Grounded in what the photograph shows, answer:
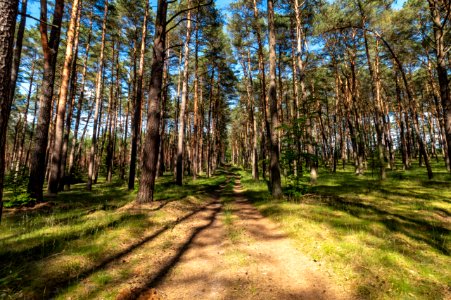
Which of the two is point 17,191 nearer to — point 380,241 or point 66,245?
point 66,245

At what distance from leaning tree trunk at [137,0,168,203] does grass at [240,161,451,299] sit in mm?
4521

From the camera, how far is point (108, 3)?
647 inches

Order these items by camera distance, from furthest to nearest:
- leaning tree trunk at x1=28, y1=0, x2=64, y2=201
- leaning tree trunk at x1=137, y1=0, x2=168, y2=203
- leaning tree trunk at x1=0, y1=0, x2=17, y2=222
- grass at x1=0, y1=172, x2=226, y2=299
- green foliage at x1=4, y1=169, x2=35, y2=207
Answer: leaning tree trunk at x1=28, y1=0, x2=64, y2=201, leaning tree trunk at x1=137, y1=0, x2=168, y2=203, green foliage at x1=4, y1=169, x2=35, y2=207, grass at x1=0, y1=172, x2=226, y2=299, leaning tree trunk at x1=0, y1=0, x2=17, y2=222

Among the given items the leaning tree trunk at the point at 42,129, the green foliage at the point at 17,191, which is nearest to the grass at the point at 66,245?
the green foliage at the point at 17,191

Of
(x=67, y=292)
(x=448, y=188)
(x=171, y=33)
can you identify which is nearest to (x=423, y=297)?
(x=67, y=292)

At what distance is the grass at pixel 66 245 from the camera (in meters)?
3.41

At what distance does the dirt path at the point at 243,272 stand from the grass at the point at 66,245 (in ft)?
2.74

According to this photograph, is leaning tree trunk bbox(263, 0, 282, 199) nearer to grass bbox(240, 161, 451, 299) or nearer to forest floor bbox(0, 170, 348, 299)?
grass bbox(240, 161, 451, 299)

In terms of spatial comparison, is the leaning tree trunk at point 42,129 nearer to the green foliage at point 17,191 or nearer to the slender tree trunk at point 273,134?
the green foliage at point 17,191

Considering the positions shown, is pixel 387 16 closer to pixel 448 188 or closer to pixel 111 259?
pixel 448 188

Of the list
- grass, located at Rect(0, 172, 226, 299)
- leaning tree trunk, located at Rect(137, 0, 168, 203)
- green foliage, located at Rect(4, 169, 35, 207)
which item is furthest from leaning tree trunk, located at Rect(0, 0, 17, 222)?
green foliage, located at Rect(4, 169, 35, 207)

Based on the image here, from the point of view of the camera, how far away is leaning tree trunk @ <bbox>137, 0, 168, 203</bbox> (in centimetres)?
839

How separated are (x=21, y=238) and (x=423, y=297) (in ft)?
25.5

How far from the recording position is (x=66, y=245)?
474 cm
